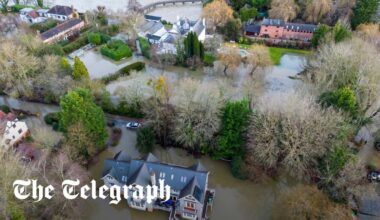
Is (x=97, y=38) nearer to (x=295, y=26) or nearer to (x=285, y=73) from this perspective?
(x=285, y=73)

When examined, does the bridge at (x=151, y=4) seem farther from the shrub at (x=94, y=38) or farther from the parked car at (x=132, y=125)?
the parked car at (x=132, y=125)

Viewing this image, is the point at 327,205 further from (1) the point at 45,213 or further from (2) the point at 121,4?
(2) the point at 121,4

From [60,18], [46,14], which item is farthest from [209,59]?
[46,14]

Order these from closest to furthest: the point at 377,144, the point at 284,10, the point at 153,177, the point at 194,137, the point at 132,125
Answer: the point at 153,177 → the point at 194,137 → the point at 377,144 → the point at 132,125 → the point at 284,10


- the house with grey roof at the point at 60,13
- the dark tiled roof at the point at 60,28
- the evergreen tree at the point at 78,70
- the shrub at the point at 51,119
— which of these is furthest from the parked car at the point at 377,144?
the house with grey roof at the point at 60,13

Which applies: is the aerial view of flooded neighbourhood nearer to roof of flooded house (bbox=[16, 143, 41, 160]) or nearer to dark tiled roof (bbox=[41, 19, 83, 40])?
roof of flooded house (bbox=[16, 143, 41, 160])
